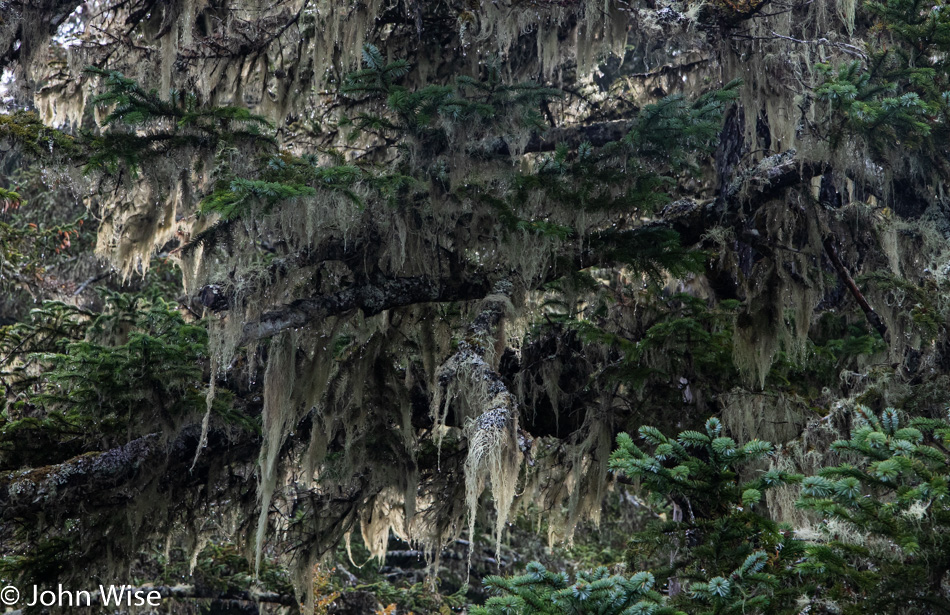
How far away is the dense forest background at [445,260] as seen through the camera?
211 inches

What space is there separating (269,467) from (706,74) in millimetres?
4819

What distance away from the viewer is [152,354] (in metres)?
5.80

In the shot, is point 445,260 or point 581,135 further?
point 581,135

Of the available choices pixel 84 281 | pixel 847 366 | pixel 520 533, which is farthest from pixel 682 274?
pixel 84 281

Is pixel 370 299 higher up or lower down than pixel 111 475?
higher up

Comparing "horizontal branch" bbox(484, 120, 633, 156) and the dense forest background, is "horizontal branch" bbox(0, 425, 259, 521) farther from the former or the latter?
"horizontal branch" bbox(484, 120, 633, 156)

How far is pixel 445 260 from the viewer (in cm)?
614

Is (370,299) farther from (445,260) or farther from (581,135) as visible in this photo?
Answer: (581,135)

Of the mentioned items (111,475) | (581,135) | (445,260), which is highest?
(581,135)

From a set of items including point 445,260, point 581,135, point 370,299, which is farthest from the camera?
point 581,135

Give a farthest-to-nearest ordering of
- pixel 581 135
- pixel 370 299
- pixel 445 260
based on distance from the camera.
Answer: pixel 581 135 < pixel 445 260 < pixel 370 299

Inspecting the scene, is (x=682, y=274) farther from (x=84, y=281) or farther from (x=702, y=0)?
(x=84, y=281)

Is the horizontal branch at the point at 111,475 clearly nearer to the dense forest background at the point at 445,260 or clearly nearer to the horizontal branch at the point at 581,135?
the dense forest background at the point at 445,260

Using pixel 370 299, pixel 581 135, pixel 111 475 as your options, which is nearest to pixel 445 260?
pixel 370 299
